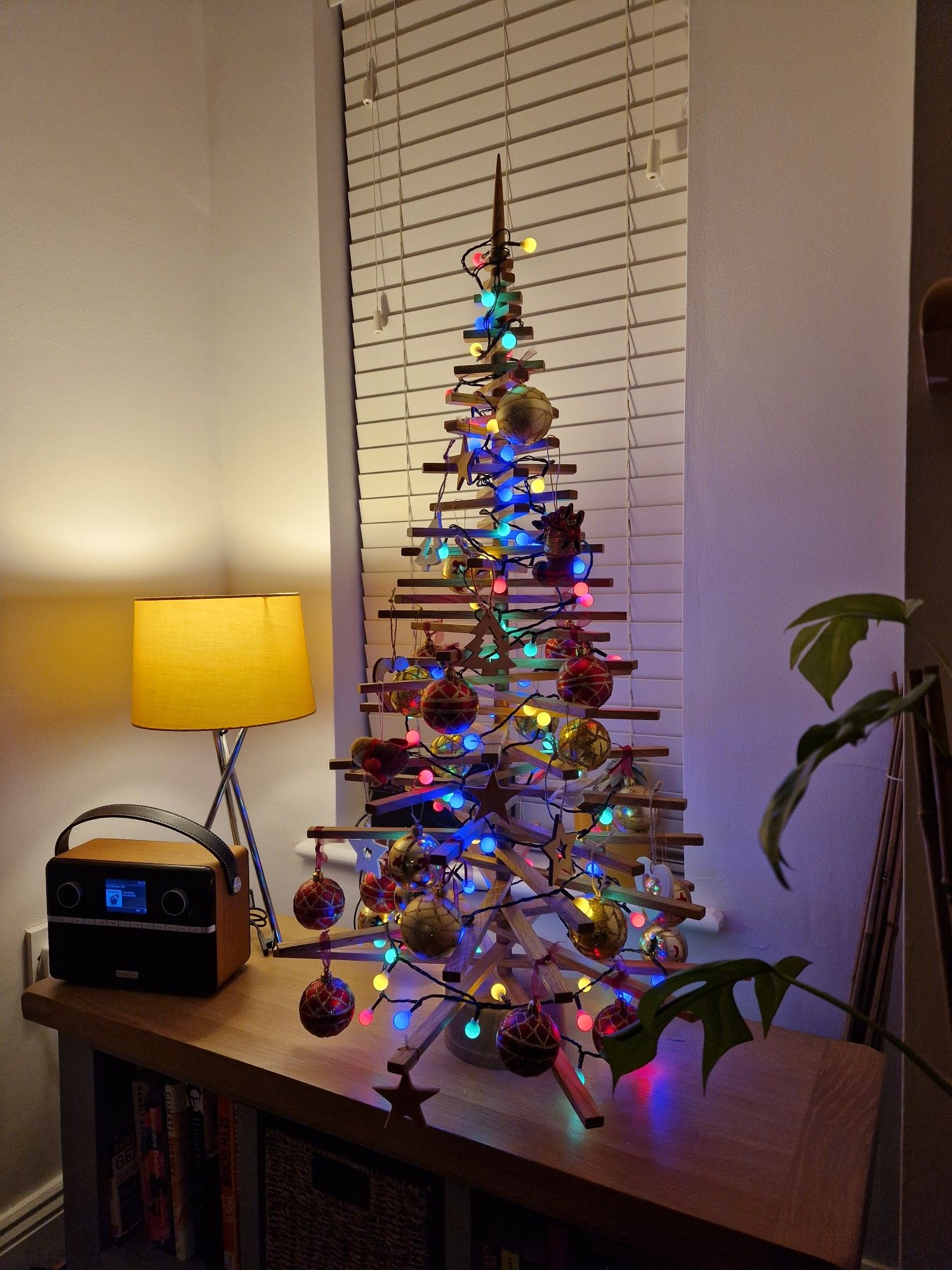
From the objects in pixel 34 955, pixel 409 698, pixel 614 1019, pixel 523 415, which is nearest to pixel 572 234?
pixel 523 415

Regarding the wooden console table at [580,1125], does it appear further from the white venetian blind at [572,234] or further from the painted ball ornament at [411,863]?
the white venetian blind at [572,234]

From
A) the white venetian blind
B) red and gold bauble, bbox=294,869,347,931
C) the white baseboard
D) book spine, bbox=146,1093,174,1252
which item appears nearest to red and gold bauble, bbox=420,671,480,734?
red and gold bauble, bbox=294,869,347,931

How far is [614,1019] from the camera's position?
1015 millimetres

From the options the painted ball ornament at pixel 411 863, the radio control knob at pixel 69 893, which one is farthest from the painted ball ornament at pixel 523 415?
the radio control knob at pixel 69 893

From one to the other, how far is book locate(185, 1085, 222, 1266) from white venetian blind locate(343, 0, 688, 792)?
0.89 metres

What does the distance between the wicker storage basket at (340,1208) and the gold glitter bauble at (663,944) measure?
1.33 feet

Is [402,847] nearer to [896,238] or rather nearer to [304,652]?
[304,652]

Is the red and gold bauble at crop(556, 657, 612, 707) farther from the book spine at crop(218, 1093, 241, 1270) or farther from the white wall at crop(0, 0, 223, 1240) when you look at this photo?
the white wall at crop(0, 0, 223, 1240)

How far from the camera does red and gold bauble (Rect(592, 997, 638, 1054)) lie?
3.30ft

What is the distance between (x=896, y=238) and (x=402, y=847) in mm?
1112

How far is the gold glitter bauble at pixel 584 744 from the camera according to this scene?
985mm

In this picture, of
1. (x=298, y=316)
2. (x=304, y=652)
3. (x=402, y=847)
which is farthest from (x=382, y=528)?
(x=402, y=847)

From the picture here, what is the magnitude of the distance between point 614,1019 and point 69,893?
0.91 meters

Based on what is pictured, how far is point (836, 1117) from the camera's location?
979mm
